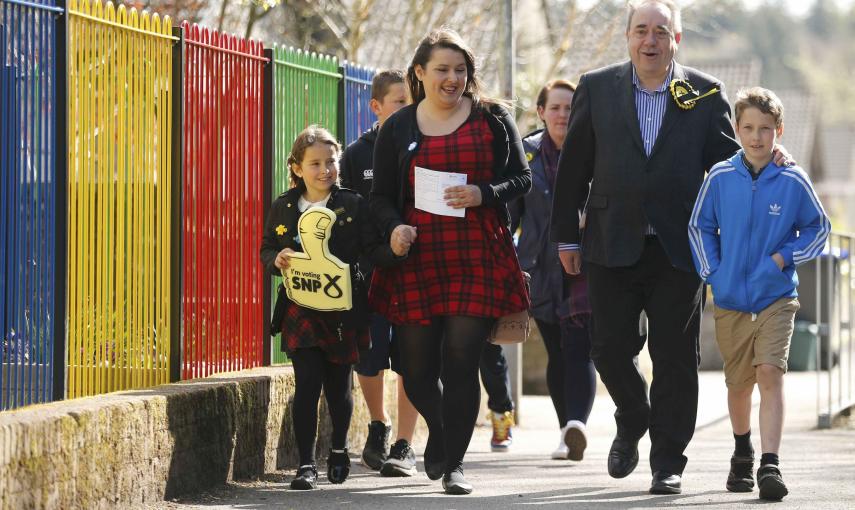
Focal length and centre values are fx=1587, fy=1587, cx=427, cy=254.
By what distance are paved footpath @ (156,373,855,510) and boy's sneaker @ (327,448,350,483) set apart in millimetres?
46

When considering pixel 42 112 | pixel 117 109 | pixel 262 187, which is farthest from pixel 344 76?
pixel 42 112

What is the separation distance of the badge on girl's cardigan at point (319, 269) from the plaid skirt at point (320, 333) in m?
0.09

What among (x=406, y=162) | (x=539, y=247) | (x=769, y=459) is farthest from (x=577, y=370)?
(x=406, y=162)

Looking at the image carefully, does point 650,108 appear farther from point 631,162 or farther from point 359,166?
point 359,166

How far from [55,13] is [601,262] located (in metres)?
2.49

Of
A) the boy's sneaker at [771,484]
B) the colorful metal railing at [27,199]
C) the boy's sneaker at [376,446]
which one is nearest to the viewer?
the colorful metal railing at [27,199]

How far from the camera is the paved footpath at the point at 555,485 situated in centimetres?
652

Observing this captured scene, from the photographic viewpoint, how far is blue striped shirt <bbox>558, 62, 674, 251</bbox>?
6785mm

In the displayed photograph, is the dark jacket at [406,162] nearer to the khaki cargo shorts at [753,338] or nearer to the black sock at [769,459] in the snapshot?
the khaki cargo shorts at [753,338]

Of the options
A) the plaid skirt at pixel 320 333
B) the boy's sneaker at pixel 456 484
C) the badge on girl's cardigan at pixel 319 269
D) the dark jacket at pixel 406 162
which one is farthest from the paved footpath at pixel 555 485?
the dark jacket at pixel 406 162

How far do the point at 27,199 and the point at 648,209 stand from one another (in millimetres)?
2545

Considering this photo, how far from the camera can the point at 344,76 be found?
30.6 feet

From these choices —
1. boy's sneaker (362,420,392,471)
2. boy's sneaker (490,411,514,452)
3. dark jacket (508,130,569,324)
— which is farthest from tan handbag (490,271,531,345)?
boy's sneaker (490,411,514,452)

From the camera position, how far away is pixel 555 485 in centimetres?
728
